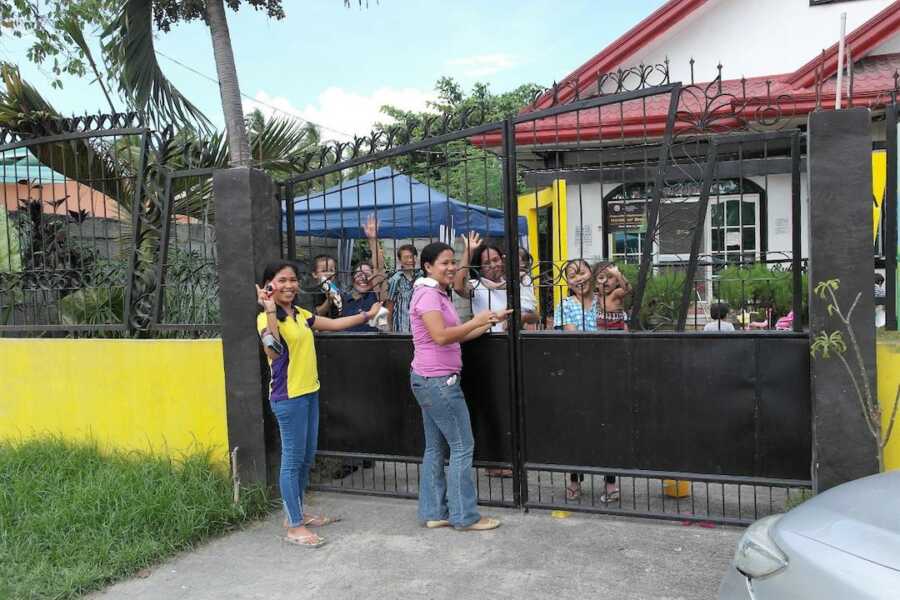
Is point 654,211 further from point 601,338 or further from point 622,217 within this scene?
point 622,217

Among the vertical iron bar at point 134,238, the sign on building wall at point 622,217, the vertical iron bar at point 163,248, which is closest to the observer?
the sign on building wall at point 622,217

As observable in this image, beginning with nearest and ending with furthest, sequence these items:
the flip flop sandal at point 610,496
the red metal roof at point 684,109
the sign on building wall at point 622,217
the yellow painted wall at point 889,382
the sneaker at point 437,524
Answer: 1. the yellow painted wall at point 889,382
2. the sneaker at point 437,524
3. the flip flop sandal at point 610,496
4. the sign on building wall at point 622,217
5. the red metal roof at point 684,109

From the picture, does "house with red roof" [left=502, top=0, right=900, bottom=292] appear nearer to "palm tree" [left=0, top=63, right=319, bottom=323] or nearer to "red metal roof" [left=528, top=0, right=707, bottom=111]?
"red metal roof" [left=528, top=0, right=707, bottom=111]

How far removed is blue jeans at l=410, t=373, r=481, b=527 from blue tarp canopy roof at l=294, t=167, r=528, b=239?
3.52 feet

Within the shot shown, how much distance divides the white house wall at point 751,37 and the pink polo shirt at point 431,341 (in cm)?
814

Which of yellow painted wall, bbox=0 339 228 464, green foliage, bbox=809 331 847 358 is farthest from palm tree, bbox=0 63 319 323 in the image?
green foliage, bbox=809 331 847 358

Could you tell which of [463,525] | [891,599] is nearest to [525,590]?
[463,525]

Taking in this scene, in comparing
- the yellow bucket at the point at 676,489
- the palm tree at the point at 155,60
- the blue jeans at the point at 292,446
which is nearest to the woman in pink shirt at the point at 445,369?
the blue jeans at the point at 292,446

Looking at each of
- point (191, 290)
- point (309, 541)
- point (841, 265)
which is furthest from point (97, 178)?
point (841, 265)

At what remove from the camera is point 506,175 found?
4574 millimetres

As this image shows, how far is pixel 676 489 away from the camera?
15.9 feet

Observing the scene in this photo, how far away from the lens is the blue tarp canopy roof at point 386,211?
4.96 m

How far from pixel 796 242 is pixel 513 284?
5.16ft

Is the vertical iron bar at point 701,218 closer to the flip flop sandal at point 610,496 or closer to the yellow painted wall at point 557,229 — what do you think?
the yellow painted wall at point 557,229
